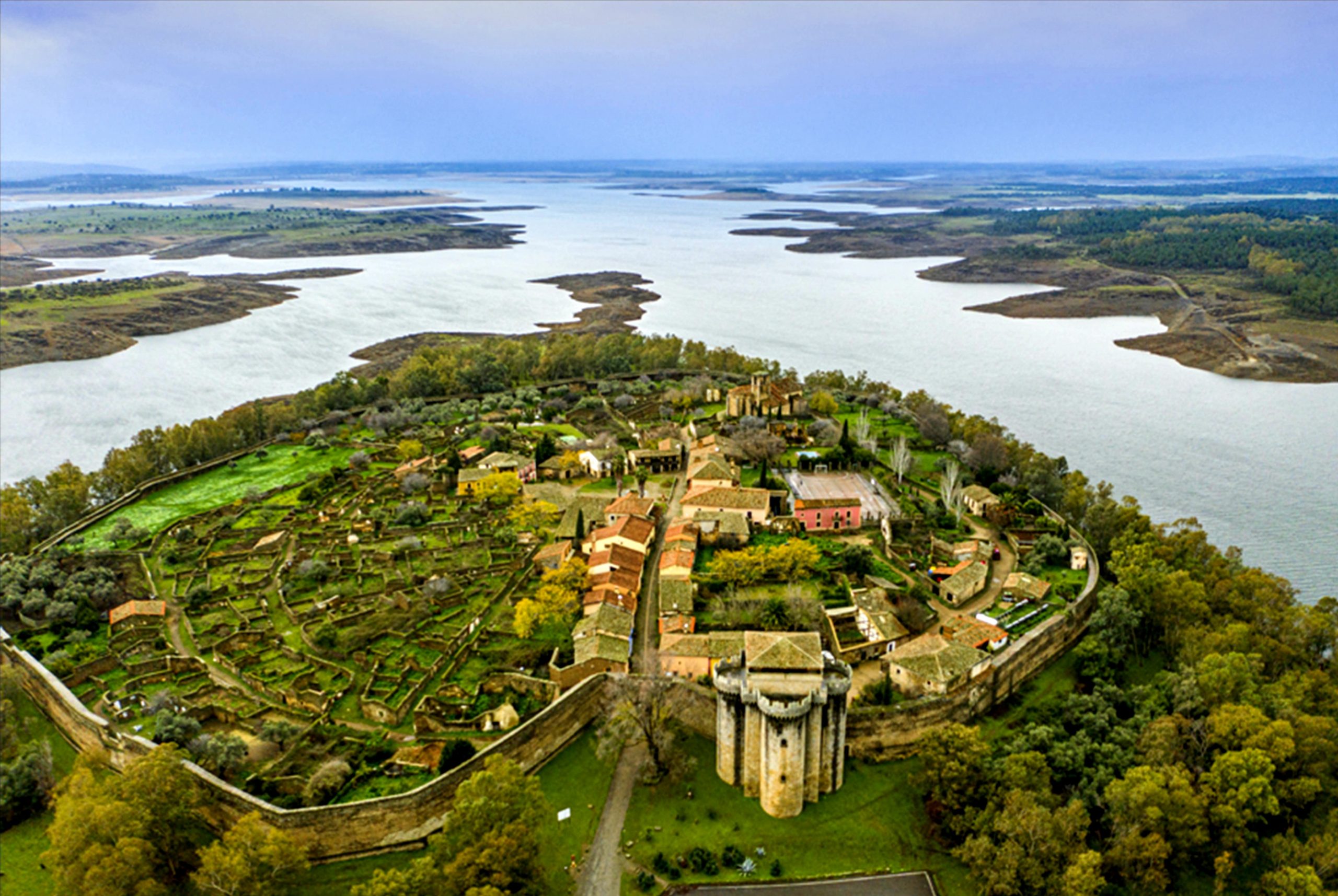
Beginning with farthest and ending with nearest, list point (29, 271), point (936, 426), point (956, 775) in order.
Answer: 1. point (29, 271)
2. point (936, 426)
3. point (956, 775)

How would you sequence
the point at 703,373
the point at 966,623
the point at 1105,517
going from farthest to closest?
the point at 703,373 < the point at 1105,517 < the point at 966,623

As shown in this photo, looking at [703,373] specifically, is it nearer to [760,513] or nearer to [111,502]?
[760,513]

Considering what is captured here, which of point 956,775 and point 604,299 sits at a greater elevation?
point 604,299

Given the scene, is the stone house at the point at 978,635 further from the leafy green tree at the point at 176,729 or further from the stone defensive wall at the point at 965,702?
the leafy green tree at the point at 176,729

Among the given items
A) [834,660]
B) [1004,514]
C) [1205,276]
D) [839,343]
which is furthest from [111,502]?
[1205,276]

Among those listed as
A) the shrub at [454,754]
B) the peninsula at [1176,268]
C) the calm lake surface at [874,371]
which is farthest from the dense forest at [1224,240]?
the shrub at [454,754]

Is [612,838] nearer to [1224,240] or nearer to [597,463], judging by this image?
[597,463]

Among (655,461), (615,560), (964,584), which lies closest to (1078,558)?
(964,584)
